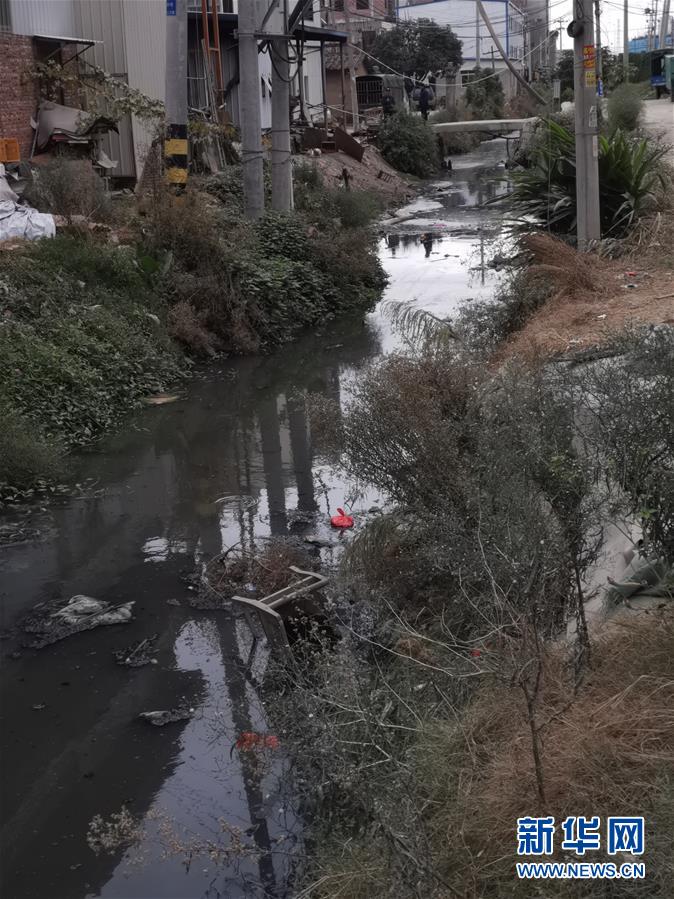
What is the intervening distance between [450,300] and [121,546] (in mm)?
9094

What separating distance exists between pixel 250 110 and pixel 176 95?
142 cm

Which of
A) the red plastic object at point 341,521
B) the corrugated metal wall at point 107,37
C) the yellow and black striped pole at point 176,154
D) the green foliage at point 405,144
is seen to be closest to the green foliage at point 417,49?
the green foliage at point 405,144

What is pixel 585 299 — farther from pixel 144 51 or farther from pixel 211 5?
pixel 211 5

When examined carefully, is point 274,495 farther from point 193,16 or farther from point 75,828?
point 193,16

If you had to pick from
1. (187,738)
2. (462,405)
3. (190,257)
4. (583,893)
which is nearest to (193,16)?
(190,257)

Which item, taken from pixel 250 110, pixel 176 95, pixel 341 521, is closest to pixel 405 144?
pixel 250 110

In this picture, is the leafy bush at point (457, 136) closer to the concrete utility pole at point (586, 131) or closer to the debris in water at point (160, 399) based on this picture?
the concrete utility pole at point (586, 131)

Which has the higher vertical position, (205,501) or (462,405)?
(462,405)

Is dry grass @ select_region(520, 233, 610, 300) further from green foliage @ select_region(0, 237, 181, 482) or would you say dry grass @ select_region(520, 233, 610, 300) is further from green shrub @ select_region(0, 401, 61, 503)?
green shrub @ select_region(0, 401, 61, 503)

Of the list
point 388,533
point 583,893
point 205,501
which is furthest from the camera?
point 205,501

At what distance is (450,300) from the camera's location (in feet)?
52.3

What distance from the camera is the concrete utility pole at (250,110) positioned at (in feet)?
53.0

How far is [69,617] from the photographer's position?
22.5 feet

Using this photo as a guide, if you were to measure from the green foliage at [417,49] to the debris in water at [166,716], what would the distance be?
50878mm
